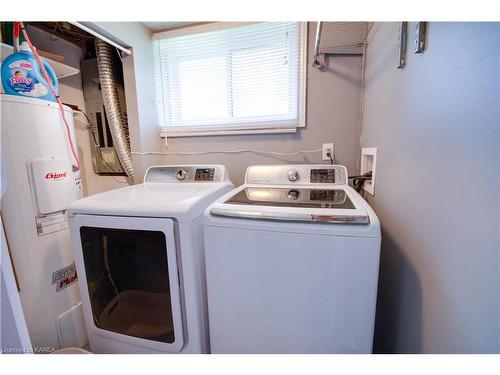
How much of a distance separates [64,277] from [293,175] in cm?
158

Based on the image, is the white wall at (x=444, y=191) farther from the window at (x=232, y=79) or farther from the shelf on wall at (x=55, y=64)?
the shelf on wall at (x=55, y=64)

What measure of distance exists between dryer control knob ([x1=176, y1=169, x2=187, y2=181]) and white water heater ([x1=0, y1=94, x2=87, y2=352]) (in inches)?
24.7

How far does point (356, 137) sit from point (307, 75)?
0.61 m

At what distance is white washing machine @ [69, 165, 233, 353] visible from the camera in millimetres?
899

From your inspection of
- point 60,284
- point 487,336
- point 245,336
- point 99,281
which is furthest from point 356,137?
point 60,284

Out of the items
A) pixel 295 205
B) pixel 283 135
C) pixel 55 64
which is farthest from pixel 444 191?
pixel 55 64

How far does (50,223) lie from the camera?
1180mm

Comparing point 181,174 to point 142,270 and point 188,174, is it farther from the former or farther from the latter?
point 142,270

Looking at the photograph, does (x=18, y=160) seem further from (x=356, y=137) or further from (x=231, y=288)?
(x=356, y=137)

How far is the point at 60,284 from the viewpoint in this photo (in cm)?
123

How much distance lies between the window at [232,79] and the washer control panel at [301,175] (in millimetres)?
428

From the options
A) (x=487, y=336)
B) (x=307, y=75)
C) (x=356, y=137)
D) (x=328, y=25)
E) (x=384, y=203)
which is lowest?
(x=487, y=336)

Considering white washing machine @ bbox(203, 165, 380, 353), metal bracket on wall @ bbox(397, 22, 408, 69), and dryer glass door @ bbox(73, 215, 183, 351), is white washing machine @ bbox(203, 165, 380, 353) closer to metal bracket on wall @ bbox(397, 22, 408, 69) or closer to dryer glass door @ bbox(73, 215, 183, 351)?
dryer glass door @ bbox(73, 215, 183, 351)

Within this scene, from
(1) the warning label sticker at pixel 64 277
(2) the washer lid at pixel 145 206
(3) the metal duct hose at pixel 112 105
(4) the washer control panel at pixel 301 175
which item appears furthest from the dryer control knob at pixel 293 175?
(1) the warning label sticker at pixel 64 277
